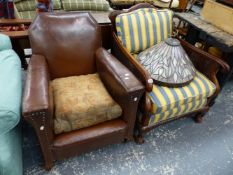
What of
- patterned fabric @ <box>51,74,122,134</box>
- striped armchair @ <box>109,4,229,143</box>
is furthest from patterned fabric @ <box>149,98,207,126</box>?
patterned fabric @ <box>51,74,122,134</box>

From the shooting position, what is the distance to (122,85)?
1.19 metres

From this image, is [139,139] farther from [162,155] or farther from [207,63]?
[207,63]

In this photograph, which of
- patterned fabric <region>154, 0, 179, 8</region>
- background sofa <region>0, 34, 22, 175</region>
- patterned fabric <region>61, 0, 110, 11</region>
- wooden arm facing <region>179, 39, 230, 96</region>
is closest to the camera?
background sofa <region>0, 34, 22, 175</region>

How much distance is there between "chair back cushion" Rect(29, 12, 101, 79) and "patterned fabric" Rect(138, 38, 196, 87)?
1.57 feet

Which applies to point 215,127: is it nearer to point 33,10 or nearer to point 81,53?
point 81,53

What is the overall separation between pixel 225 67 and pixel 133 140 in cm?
95

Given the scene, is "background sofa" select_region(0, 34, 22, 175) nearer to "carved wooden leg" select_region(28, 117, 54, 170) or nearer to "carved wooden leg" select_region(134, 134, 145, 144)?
"carved wooden leg" select_region(28, 117, 54, 170)

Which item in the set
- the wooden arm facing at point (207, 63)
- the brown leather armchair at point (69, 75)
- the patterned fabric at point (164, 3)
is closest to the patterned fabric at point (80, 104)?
the brown leather armchair at point (69, 75)

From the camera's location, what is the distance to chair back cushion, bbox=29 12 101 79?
1.38 m

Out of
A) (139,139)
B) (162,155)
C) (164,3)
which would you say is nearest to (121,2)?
(164,3)

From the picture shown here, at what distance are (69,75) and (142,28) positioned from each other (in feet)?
2.43

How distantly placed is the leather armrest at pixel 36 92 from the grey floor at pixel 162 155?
2.00 feet

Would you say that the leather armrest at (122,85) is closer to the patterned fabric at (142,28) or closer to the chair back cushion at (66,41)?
the chair back cushion at (66,41)

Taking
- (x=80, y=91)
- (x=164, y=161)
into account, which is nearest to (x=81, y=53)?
(x=80, y=91)
